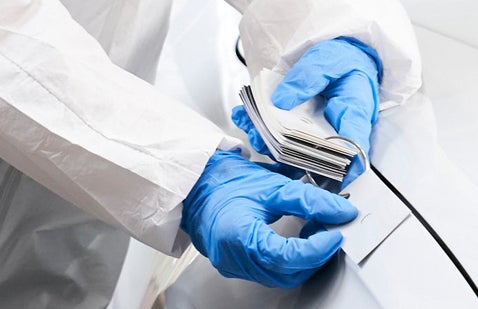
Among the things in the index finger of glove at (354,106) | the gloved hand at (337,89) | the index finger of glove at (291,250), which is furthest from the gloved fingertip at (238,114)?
the index finger of glove at (291,250)

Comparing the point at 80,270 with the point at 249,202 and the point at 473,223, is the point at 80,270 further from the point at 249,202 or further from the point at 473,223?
the point at 473,223

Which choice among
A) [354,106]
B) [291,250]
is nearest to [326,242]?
[291,250]

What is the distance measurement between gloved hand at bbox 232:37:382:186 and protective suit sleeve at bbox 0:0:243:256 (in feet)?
0.31

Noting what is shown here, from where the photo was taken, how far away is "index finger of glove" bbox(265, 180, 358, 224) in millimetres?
637

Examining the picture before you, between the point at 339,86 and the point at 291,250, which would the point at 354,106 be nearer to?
the point at 339,86

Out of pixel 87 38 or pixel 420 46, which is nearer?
pixel 87 38

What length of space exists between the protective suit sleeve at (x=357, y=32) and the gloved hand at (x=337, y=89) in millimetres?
28

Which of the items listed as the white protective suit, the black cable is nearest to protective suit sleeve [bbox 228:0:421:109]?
the white protective suit

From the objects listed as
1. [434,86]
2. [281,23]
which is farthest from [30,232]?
[434,86]

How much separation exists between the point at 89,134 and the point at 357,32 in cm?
38

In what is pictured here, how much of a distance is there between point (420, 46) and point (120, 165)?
0.57 m

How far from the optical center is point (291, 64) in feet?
2.95

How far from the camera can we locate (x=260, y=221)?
0.64 meters

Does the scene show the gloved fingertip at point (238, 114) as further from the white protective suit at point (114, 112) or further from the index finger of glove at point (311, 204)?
the index finger of glove at point (311, 204)
